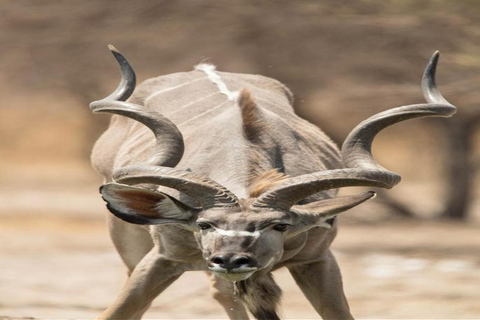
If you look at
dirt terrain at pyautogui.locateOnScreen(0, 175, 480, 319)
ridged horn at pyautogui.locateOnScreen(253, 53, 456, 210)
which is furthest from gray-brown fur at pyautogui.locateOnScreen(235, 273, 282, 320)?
dirt terrain at pyautogui.locateOnScreen(0, 175, 480, 319)

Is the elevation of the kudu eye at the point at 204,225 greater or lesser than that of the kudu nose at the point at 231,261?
greater

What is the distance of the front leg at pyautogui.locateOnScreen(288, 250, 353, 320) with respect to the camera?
16.1ft

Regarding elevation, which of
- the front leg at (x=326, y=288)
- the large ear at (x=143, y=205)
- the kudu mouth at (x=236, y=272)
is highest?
the large ear at (x=143, y=205)

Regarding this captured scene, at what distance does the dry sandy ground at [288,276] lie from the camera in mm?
7344

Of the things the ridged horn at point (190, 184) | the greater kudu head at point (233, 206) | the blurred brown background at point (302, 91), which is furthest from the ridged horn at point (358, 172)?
the blurred brown background at point (302, 91)

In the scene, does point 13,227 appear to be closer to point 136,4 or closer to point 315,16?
point 136,4

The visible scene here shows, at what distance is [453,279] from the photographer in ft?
28.2

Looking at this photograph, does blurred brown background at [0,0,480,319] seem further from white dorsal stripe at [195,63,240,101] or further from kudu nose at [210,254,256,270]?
kudu nose at [210,254,256,270]

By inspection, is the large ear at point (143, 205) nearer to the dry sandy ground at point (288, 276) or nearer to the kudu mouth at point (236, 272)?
the kudu mouth at point (236, 272)

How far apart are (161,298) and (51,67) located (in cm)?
524

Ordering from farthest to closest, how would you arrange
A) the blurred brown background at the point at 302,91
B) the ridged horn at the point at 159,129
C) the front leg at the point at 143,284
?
the blurred brown background at the point at 302,91, the front leg at the point at 143,284, the ridged horn at the point at 159,129

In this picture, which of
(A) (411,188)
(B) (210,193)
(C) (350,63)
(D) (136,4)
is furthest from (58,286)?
(A) (411,188)

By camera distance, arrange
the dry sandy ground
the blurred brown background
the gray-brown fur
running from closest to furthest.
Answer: the gray-brown fur, the dry sandy ground, the blurred brown background

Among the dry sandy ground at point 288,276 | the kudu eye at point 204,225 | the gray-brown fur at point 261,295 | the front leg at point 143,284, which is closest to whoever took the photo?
the kudu eye at point 204,225
